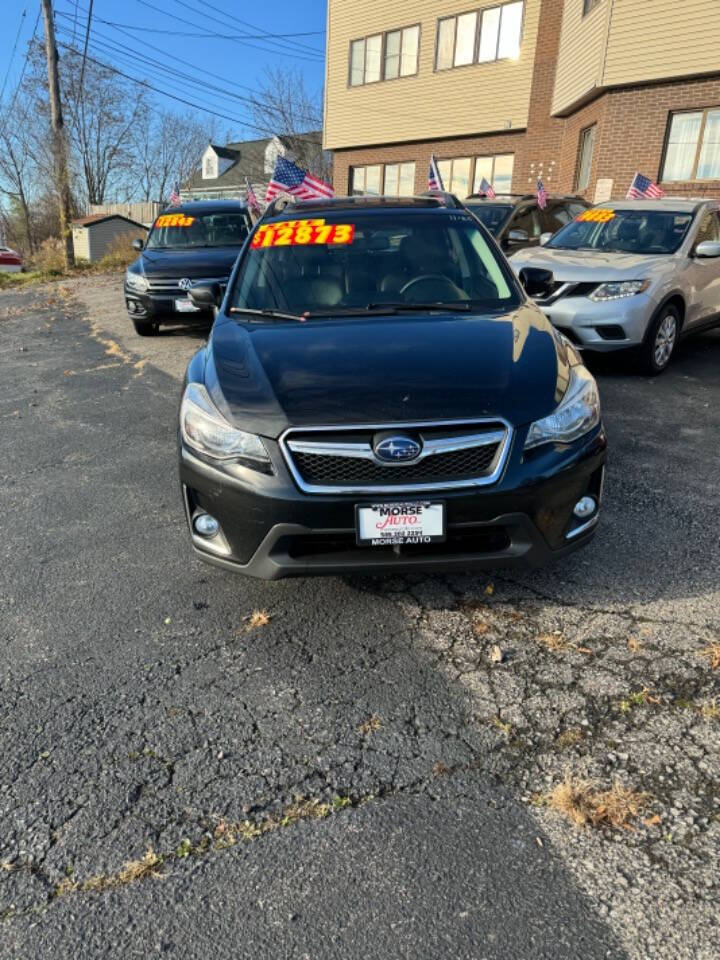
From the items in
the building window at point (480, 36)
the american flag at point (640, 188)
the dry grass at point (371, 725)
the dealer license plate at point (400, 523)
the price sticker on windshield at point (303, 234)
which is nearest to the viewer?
the dry grass at point (371, 725)

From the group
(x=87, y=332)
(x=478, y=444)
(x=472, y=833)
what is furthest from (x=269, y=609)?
(x=87, y=332)

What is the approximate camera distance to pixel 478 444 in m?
2.76

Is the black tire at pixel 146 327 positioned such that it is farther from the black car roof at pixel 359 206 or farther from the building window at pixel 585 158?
the building window at pixel 585 158

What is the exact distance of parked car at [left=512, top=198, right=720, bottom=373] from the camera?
6.85 meters

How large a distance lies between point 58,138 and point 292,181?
16.7 m

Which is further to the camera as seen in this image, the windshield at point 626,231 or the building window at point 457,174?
the building window at point 457,174

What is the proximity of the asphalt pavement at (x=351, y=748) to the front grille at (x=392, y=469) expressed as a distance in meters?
0.69

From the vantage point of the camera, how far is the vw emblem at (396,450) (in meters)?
2.70

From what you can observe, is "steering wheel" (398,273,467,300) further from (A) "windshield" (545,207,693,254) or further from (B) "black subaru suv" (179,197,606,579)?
(A) "windshield" (545,207,693,254)

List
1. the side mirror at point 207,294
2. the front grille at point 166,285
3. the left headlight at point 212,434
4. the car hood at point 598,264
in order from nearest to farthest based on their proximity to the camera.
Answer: the left headlight at point 212,434
the side mirror at point 207,294
the car hood at point 598,264
the front grille at point 166,285

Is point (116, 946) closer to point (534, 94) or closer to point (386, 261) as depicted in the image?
point (386, 261)

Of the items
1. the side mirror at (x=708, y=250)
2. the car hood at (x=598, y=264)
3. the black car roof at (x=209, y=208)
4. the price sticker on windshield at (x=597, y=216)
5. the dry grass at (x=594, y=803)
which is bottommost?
the dry grass at (x=594, y=803)

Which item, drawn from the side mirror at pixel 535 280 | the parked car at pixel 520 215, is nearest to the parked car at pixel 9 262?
the parked car at pixel 520 215

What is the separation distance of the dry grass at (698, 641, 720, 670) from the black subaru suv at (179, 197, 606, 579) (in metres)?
0.64
